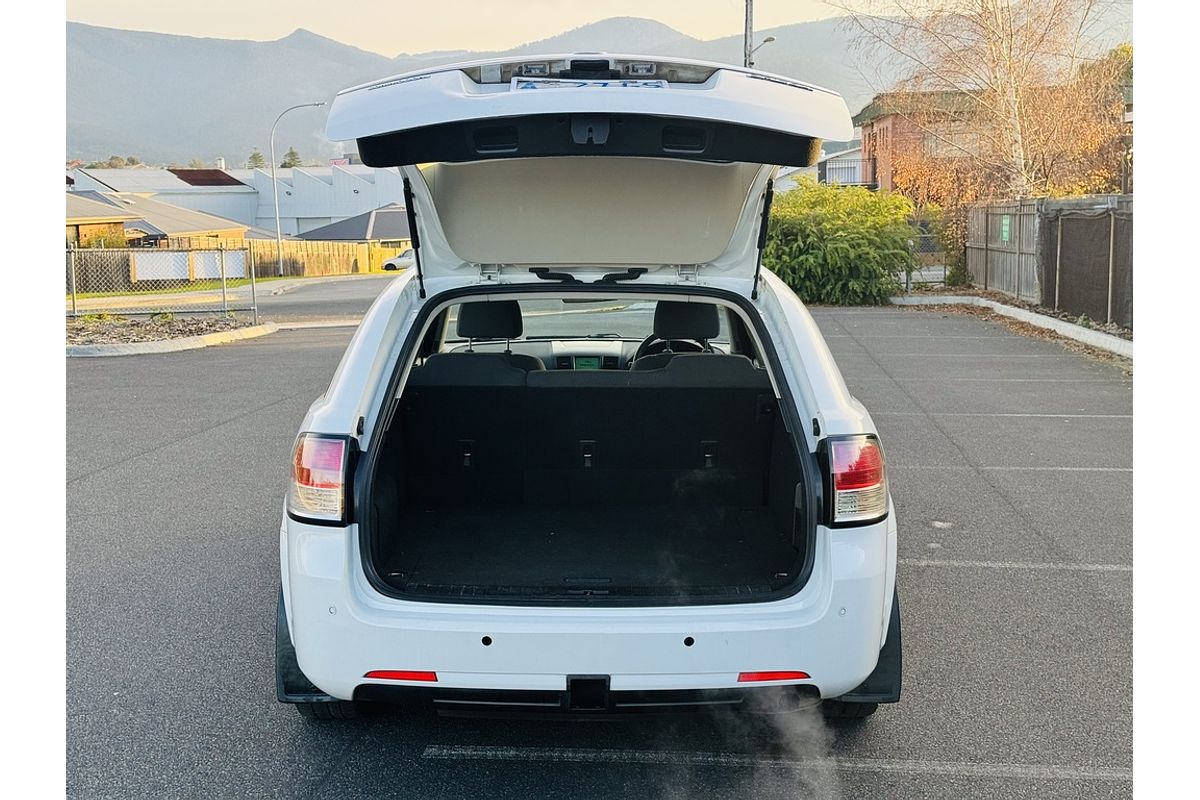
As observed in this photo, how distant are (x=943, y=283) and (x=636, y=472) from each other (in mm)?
23445

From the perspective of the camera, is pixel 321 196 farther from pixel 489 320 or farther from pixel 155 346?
pixel 489 320

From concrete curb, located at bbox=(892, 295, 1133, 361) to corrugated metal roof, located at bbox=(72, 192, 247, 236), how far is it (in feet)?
115

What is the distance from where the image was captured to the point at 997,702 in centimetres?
405

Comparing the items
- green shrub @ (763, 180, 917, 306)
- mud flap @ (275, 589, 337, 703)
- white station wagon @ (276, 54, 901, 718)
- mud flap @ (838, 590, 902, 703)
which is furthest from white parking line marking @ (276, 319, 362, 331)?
mud flap @ (838, 590, 902, 703)

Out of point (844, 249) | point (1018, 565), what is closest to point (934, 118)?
point (844, 249)

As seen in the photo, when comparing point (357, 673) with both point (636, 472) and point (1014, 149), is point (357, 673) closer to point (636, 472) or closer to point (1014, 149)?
point (636, 472)

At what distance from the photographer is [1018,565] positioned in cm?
564

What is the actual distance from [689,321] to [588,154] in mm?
1946

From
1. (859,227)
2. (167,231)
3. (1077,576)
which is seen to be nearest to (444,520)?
(1077,576)

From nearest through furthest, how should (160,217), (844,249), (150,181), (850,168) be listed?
(844,249) < (160,217) < (850,168) < (150,181)

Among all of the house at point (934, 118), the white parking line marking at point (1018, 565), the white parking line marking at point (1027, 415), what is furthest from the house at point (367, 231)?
the white parking line marking at point (1018, 565)

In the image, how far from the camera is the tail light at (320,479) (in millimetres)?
3221

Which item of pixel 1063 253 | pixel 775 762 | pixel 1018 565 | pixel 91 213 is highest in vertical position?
pixel 91 213

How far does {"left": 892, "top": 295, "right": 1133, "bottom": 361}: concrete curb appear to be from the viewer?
14.5m
